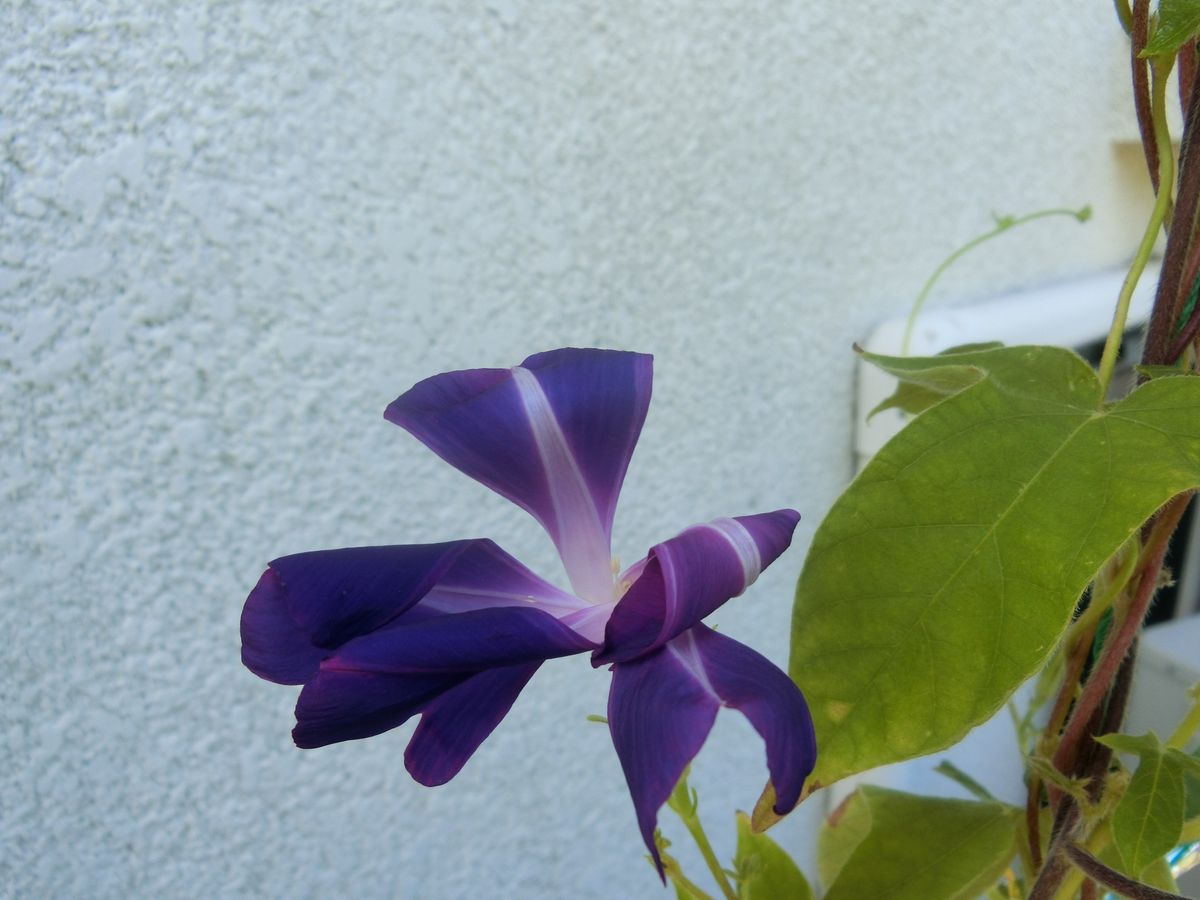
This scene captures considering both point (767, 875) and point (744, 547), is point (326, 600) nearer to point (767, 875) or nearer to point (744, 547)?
point (744, 547)

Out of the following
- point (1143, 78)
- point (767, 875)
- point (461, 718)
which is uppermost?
point (1143, 78)

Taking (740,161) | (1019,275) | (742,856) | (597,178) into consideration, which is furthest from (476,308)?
(1019,275)

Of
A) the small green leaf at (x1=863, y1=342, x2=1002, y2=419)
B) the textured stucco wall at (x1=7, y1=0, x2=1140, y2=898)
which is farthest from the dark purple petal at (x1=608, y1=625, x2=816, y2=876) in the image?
the textured stucco wall at (x1=7, y1=0, x2=1140, y2=898)

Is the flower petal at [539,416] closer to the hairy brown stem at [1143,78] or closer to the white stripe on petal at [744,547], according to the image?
the white stripe on petal at [744,547]

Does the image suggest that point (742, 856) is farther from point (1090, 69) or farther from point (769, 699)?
point (1090, 69)

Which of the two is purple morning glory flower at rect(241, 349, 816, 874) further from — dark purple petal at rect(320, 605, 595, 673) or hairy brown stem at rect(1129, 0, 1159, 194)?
hairy brown stem at rect(1129, 0, 1159, 194)

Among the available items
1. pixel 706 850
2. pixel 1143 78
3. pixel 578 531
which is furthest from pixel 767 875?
pixel 1143 78
